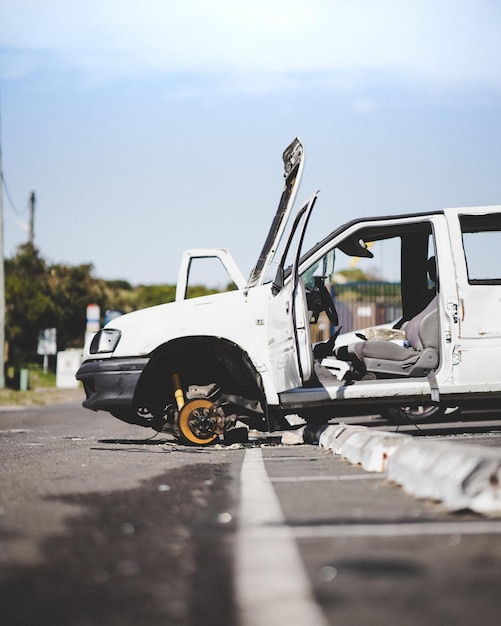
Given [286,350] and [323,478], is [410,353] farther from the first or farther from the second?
[323,478]

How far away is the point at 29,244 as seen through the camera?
5475 cm

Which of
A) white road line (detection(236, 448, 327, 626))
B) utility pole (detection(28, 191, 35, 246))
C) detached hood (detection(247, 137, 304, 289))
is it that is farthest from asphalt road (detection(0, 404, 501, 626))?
utility pole (detection(28, 191, 35, 246))

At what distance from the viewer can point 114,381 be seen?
861cm

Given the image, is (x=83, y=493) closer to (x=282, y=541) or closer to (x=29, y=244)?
(x=282, y=541)

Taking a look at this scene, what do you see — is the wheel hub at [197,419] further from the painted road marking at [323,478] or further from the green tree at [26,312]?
the green tree at [26,312]

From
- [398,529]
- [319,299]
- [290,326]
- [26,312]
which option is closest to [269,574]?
[398,529]

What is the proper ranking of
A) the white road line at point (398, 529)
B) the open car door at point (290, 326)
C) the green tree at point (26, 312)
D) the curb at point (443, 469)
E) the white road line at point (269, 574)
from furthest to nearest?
the green tree at point (26, 312)
the open car door at point (290, 326)
the curb at point (443, 469)
the white road line at point (398, 529)
the white road line at point (269, 574)

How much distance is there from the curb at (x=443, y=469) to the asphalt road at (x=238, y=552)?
66mm

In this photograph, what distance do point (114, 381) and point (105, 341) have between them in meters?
0.40

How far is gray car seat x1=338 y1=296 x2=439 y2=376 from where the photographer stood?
861 cm

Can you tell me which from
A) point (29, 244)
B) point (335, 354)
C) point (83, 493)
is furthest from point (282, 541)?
point (29, 244)

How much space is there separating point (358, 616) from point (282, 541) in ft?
3.24

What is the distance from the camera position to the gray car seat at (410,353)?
8.61 m

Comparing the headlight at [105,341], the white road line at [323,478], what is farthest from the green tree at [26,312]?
the white road line at [323,478]
